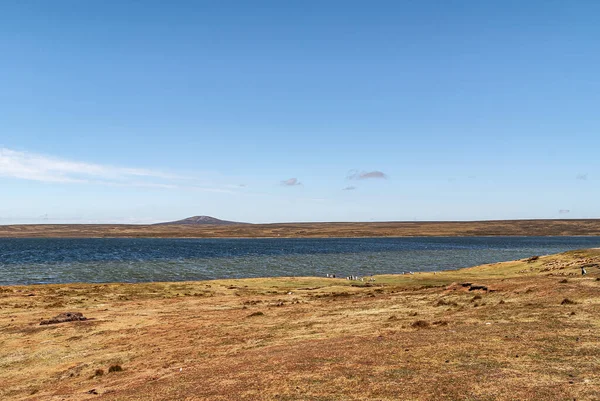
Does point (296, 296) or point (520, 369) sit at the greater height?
point (520, 369)

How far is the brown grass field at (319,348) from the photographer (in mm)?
15594

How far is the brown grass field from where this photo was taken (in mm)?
15594

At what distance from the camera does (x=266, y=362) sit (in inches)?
788

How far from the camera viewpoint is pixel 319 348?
22156 mm

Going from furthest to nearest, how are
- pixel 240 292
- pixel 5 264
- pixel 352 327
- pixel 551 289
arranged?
pixel 5 264 → pixel 240 292 → pixel 551 289 → pixel 352 327

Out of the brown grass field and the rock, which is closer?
the brown grass field

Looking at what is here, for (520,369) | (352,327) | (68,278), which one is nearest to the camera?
(520,369)

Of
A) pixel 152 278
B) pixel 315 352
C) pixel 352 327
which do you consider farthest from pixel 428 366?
pixel 152 278

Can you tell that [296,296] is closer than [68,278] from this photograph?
Yes

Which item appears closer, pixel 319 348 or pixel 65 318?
pixel 319 348

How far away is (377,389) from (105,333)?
2409 centimetres

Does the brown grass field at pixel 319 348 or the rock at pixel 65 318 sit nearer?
the brown grass field at pixel 319 348

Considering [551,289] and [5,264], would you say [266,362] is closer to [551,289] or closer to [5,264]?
[551,289]

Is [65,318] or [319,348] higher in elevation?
[319,348]
